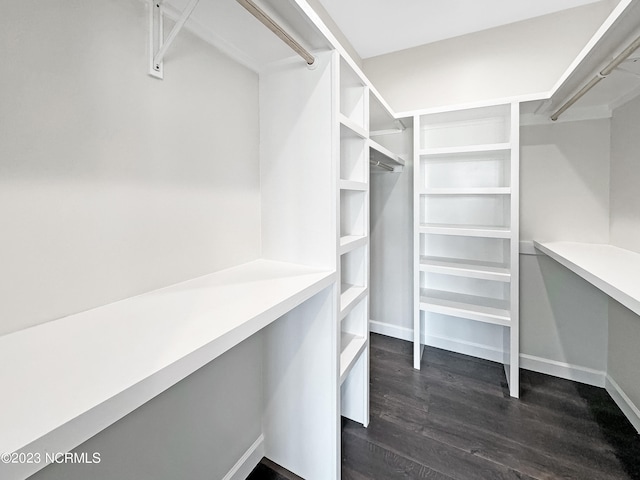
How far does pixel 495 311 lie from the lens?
2072 mm

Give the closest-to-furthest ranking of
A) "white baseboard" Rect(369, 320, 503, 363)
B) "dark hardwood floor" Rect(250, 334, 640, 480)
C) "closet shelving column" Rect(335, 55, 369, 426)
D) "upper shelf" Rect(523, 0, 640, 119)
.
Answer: "upper shelf" Rect(523, 0, 640, 119), "dark hardwood floor" Rect(250, 334, 640, 480), "closet shelving column" Rect(335, 55, 369, 426), "white baseboard" Rect(369, 320, 503, 363)

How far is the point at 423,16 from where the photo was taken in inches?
82.1

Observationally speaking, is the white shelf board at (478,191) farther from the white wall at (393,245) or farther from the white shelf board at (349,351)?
the white shelf board at (349,351)

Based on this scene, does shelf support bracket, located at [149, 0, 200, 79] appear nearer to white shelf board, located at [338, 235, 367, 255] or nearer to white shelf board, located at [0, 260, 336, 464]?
white shelf board, located at [0, 260, 336, 464]

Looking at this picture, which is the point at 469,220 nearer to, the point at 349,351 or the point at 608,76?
the point at 608,76

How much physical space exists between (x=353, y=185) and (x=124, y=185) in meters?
0.93

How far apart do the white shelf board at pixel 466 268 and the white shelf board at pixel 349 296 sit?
76 cm

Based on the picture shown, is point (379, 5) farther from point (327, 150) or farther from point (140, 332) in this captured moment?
point (140, 332)

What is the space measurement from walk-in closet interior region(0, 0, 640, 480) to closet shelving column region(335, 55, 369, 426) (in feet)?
0.05

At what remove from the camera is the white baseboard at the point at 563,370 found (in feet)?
6.72

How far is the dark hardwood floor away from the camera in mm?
1415

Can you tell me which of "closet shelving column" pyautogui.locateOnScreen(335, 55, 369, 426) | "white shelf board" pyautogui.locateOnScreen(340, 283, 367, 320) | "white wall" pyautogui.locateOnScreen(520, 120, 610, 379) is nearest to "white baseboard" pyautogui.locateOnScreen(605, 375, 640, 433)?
"white wall" pyautogui.locateOnScreen(520, 120, 610, 379)

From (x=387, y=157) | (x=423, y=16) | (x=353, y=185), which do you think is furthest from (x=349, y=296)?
(x=423, y=16)

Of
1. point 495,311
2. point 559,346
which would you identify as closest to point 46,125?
point 495,311
